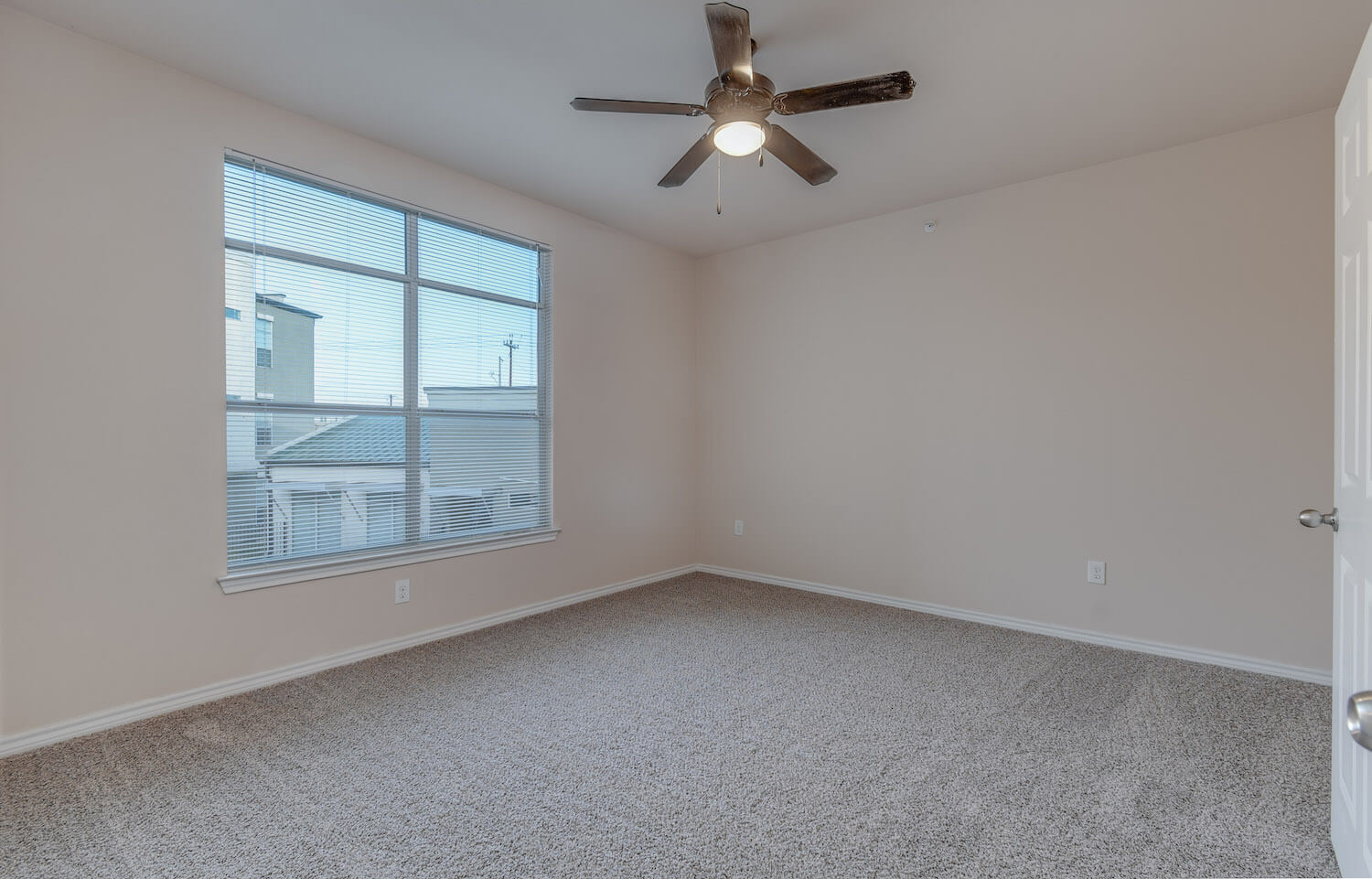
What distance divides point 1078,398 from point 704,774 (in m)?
2.80

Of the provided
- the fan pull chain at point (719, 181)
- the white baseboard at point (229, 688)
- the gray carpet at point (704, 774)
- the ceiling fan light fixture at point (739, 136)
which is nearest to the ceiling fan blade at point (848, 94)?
the ceiling fan light fixture at point (739, 136)

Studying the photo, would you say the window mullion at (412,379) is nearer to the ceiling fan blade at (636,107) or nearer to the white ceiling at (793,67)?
the white ceiling at (793,67)

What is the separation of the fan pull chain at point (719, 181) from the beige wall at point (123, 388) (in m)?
1.66

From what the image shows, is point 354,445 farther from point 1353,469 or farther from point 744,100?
point 1353,469

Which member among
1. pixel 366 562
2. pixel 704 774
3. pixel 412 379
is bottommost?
pixel 704 774

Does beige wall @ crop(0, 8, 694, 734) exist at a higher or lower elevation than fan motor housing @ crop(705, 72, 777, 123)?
lower

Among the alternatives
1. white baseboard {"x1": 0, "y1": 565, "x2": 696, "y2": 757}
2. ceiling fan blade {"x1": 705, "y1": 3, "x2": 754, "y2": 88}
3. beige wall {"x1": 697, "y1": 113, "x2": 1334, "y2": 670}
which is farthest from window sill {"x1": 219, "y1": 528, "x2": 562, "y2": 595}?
ceiling fan blade {"x1": 705, "y1": 3, "x2": 754, "y2": 88}

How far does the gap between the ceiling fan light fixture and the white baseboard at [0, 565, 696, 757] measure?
2.81 m

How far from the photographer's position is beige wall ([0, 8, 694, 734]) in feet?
7.30

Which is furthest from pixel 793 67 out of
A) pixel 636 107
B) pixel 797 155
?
pixel 636 107

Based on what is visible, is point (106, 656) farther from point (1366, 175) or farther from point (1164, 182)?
point (1164, 182)

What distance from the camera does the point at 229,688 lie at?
268 cm

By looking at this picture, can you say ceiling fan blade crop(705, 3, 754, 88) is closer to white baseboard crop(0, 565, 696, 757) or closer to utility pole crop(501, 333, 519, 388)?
utility pole crop(501, 333, 519, 388)

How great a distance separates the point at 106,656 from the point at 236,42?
2.36m
